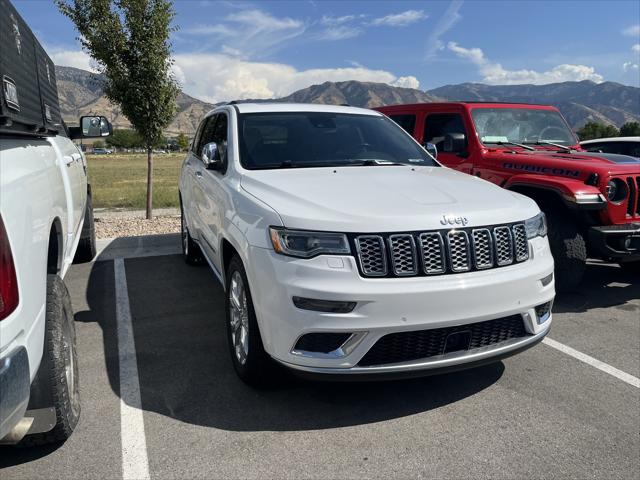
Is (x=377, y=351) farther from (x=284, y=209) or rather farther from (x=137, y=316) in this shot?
(x=137, y=316)

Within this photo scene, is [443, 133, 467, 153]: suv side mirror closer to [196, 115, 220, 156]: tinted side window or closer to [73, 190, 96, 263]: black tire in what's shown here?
[196, 115, 220, 156]: tinted side window

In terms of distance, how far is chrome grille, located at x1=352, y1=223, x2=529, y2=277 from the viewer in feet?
8.91

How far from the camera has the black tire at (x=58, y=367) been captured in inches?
94.1

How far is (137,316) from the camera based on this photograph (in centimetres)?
474

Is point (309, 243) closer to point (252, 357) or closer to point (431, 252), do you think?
point (431, 252)

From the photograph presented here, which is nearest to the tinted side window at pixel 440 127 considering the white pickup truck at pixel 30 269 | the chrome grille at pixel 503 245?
the chrome grille at pixel 503 245

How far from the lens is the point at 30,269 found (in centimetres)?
205

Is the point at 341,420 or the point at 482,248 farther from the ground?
the point at 482,248

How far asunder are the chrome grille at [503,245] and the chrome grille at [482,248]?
2.2 inches

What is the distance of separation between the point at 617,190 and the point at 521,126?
187 centimetres

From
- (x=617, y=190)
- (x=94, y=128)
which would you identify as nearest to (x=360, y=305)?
(x=617, y=190)

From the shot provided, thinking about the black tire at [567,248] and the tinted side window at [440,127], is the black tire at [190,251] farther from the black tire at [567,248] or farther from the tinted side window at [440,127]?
the black tire at [567,248]

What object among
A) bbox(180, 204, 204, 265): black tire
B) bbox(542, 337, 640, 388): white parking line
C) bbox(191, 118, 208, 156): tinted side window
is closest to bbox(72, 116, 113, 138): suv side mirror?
bbox(191, 118, 208, 156): tinted side window

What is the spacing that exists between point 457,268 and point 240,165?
1783 millimetres
